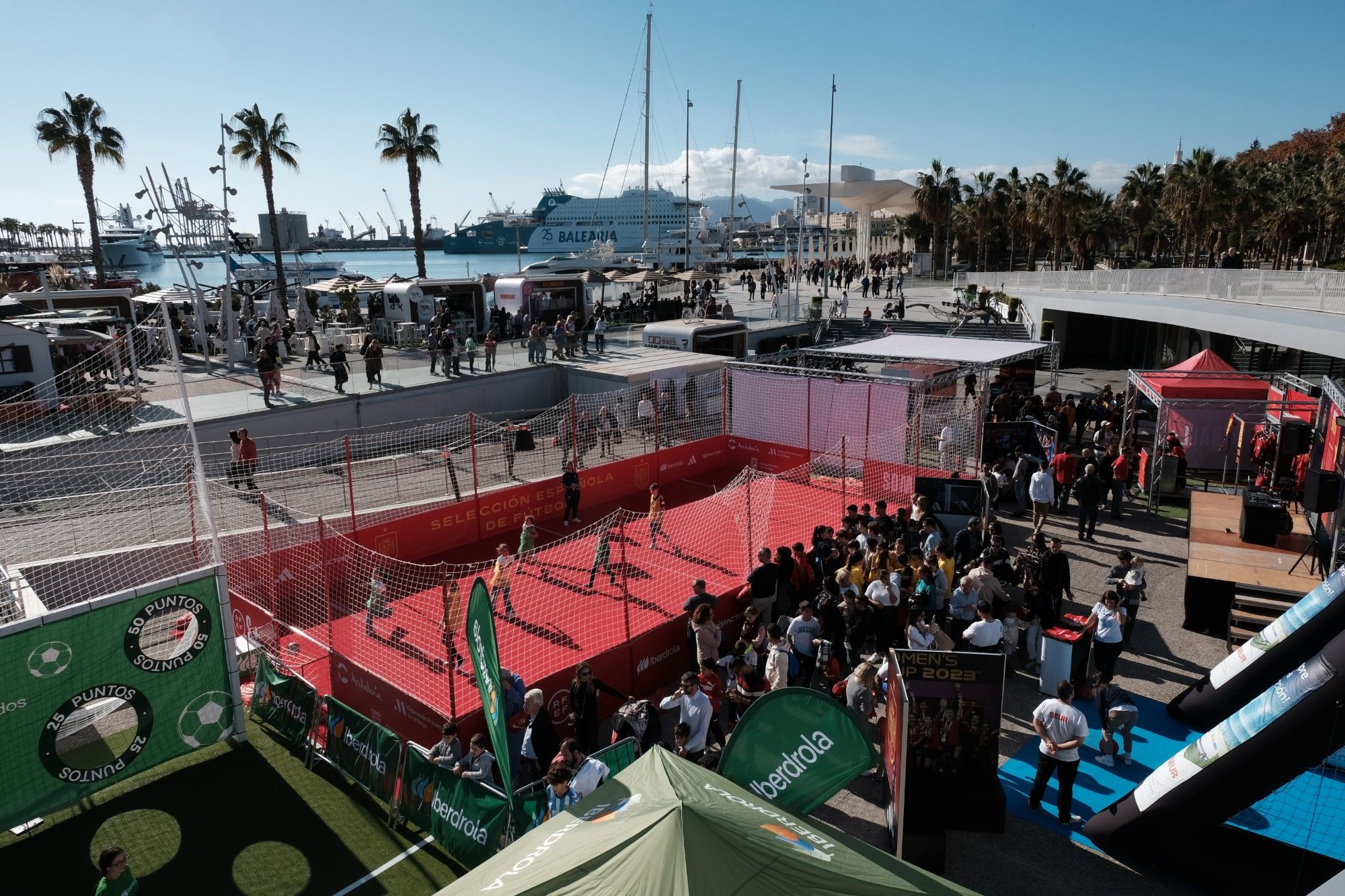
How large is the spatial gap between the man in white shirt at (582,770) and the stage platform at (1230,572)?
9.43 metres

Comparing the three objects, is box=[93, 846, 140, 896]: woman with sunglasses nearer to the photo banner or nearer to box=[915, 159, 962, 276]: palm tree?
the photo banner

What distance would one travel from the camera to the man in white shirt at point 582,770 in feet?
22.3

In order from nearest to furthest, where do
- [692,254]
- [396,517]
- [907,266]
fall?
[396,517]
[907,266]
[692,254]

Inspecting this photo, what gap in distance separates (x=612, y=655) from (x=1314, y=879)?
697cm

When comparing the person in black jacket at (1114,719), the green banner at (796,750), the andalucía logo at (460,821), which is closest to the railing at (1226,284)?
the person in black jacket at (1114,719)

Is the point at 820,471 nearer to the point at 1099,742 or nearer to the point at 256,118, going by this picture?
the point at 1099,742

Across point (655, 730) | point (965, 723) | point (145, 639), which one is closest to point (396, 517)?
point (145, 639)

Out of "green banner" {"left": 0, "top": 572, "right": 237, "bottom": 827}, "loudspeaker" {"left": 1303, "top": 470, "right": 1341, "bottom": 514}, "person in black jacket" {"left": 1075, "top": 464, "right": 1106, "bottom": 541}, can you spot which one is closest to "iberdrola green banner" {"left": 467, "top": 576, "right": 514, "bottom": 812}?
Answer: "green banner" {"left": 0, "top": 572, "right": 237, "bottom": 827}

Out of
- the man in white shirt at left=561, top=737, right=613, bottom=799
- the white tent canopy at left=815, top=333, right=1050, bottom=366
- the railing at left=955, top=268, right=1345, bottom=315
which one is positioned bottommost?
the man in white shirt at left=561, top=737, right=613, bottom=799

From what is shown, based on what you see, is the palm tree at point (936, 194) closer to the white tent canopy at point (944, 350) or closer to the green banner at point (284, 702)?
the white tent canopy at point (944, 350)

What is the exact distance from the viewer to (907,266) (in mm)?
67250

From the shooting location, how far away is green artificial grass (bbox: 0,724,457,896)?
740 centimetres

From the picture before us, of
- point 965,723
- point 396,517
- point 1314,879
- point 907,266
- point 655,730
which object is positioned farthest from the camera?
point 907,266

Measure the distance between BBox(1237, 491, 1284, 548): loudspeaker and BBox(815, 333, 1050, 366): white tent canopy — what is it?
6.72m
